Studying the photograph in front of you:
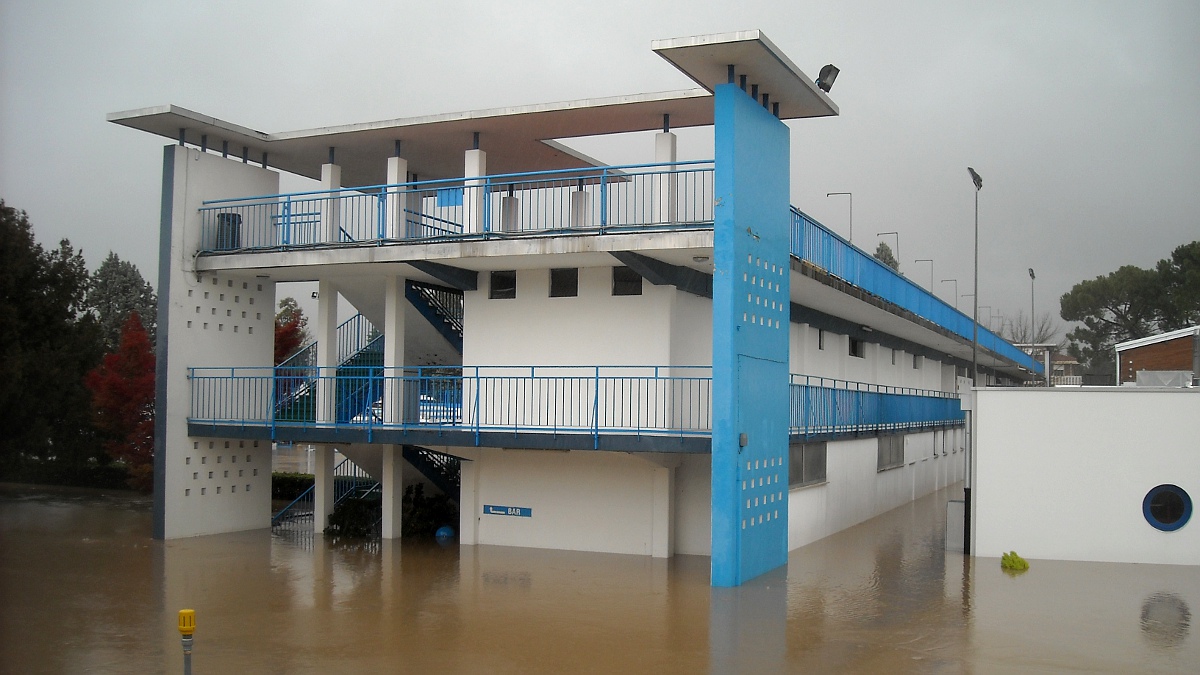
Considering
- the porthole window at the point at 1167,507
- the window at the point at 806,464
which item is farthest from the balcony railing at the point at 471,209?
the porthole window at the point at 1167,507

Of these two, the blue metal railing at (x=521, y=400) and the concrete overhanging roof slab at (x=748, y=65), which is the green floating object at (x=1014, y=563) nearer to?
the blue metal railing at (x=521, y=400)

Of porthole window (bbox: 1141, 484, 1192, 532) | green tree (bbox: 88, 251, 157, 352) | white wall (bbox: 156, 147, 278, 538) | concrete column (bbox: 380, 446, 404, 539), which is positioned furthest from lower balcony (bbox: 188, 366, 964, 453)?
green tree (bbox: 88, 251, 157, 352)

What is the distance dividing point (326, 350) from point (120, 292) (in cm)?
4683

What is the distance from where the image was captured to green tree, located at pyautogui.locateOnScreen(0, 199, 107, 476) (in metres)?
27.5

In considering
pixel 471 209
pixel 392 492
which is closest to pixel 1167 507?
pixel 471 209

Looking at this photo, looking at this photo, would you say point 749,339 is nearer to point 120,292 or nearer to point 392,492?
point 392,492

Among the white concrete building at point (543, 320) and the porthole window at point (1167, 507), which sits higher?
the white concrete building at point (543, 320)

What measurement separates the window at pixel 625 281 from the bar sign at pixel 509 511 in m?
4.24

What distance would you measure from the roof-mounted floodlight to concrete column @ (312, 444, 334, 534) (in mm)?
11542

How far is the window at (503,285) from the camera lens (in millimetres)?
19266

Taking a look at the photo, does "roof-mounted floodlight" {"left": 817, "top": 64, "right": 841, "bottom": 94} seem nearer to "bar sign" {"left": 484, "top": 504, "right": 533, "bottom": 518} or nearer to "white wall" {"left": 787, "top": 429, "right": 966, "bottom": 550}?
"white wall" {"left": 787, "top": 429, "right": 966, "bottom": 550}

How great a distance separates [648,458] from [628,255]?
3.43m

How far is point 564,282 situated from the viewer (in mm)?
18828

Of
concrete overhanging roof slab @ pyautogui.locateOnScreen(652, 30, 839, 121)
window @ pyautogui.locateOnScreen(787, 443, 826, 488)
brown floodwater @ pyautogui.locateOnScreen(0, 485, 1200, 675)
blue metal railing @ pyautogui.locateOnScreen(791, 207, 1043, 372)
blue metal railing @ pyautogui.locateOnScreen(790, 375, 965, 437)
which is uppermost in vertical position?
concrete overhanging roof slab @ pyautogui.locateOnScreen(652, 30, 839, 121)
